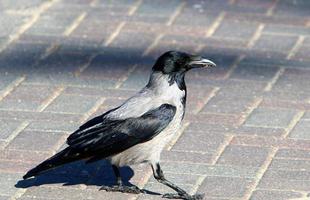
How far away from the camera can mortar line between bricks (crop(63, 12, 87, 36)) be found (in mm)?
9188

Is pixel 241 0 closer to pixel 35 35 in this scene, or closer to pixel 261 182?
pixel 35 35

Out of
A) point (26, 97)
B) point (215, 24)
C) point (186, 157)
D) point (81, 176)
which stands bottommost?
point (215, 24)

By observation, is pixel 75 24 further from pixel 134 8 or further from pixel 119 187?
pixel 119 187

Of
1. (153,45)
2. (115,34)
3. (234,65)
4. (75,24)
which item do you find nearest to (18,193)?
(234,65)

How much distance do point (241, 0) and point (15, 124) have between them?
3.19m

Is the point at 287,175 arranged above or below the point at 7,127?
below

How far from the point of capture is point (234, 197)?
6.40 metres

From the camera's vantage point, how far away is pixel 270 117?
25.1ft

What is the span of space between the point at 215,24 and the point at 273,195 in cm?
318

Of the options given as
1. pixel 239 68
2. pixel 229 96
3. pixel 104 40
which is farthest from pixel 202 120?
pixel 104 40

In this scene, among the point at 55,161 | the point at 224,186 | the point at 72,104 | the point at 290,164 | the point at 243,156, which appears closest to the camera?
the point at 55,161

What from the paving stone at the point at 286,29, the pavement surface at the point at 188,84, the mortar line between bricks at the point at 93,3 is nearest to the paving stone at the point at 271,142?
the pavement surface at the point at 188,84

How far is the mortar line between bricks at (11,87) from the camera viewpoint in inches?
315

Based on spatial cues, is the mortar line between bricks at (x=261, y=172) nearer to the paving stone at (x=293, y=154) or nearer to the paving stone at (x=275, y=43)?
the paving stone at (x=293, y=154)
